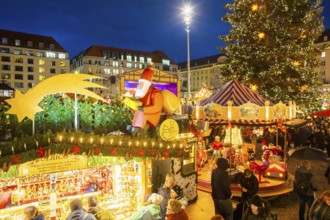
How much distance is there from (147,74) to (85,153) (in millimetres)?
2733

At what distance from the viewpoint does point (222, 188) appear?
639cm

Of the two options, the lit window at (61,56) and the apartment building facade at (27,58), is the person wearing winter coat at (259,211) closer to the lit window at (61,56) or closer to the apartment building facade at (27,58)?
the apartment building facade at (27,58)

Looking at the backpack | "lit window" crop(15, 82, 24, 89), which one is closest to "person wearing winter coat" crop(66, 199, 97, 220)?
the backpack

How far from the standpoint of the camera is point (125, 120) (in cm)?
816

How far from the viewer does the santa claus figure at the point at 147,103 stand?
757cm

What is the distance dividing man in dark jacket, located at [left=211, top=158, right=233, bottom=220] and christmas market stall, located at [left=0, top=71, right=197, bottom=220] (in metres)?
1.13

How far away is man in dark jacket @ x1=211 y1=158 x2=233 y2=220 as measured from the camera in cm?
637

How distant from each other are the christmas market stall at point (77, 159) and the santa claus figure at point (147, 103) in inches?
3.3

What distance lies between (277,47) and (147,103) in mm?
12891

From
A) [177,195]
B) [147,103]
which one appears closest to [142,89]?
[147,103]

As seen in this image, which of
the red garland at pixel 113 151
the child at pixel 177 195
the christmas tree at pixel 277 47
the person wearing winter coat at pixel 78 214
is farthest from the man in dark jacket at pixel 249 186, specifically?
the christmas tree at pixel 277 47

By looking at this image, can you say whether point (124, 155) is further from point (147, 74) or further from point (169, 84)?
point (169, 84)

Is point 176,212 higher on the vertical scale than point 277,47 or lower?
lower

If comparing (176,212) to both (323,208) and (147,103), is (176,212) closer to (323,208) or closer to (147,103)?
(323,208)
